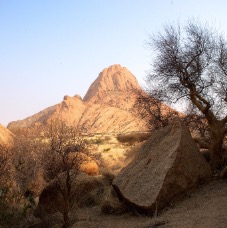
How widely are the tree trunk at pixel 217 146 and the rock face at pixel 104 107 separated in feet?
127

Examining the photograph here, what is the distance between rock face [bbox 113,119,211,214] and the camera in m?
9.06

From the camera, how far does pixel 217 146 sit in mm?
11383

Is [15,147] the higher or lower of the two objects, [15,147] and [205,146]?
the higher

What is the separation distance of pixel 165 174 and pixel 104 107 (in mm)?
64216

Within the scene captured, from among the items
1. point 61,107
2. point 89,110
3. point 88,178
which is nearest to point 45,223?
point 88,178

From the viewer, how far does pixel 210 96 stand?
1319cm

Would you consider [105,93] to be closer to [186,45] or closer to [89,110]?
[89,110]

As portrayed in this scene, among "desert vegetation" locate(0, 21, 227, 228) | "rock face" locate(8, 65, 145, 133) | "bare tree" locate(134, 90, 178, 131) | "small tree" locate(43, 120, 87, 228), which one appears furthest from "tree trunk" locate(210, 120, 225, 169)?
"rock face" locate(8, 65, 145, 133)

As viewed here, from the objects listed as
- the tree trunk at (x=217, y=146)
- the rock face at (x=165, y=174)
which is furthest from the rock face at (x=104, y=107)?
the rock face at (x=165, y=174)

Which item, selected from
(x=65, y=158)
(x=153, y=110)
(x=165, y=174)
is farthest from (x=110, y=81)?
(x=165, y=174)

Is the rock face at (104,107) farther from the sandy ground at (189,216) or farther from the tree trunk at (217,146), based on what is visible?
the sandy ground at (189,216)

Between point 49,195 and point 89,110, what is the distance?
65.7 meters

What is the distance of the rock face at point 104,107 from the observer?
211 ft

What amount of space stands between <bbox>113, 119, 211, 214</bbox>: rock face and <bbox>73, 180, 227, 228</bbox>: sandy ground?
0.97 feet
